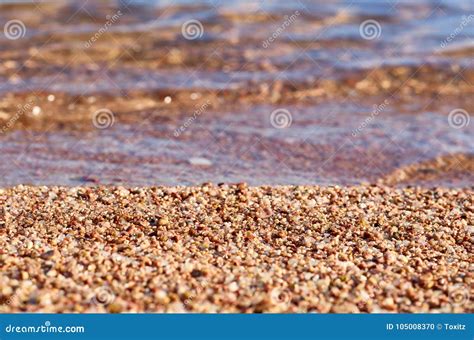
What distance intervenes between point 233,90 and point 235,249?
7.06m

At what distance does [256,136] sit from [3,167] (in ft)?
11.0

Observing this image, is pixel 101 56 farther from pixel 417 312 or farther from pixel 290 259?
pixel 417 312

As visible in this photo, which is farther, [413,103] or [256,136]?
[413,103]

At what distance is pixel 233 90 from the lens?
511 inches

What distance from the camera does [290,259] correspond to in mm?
5977

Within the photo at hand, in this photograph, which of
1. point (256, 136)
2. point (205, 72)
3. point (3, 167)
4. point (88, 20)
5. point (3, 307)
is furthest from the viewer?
point (88, 20)

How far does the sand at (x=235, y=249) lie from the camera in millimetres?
5277

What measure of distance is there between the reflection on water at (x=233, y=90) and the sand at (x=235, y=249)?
4.40ft

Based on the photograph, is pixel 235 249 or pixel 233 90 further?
pixel 233 90

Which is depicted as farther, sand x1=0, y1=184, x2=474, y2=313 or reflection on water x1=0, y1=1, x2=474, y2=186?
reflection on water x1=0, y1=1, x2=474, y2=186

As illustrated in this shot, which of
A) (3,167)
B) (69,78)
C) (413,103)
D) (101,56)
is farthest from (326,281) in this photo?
(101,56)

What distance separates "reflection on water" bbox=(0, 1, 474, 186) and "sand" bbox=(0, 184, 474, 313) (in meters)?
1.34

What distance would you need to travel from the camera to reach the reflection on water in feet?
31.4

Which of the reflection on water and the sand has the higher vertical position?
the reflection on water
